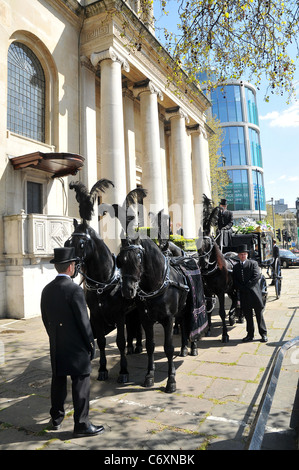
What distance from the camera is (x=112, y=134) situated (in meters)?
13.8

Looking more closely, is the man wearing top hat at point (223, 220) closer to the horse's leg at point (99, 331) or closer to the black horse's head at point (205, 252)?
the black horse's head at point (205, 252)

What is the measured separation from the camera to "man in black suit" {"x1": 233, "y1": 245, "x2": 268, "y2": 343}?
6.41 meters

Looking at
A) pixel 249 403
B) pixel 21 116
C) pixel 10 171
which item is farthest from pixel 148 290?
pixel 21 116

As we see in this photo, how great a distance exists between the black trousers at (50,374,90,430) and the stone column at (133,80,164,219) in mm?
13714

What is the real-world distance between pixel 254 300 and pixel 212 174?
90.6ft

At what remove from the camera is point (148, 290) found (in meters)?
4.39

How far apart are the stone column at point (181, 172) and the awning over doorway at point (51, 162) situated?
979 centimetres

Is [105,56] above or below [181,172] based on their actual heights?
above

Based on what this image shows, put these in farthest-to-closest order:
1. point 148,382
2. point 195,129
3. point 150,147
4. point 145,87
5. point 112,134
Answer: point 195,129 < point 145,87 < point 150,147 < point 112,134 < point 148,382

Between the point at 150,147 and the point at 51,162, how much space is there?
7318 millimetres

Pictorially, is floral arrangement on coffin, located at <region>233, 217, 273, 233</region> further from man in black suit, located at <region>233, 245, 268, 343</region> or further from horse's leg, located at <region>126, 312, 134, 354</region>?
horse's leg, located at <region>126, 312, 134, 354</region>

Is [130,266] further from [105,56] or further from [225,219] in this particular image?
[105,56]

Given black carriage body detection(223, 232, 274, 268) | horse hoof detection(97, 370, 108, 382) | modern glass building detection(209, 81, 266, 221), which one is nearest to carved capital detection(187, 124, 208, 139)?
black carriage body detection(223, 232, 274, 268)

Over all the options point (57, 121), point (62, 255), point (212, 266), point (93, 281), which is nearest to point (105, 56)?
point (57, 121)
